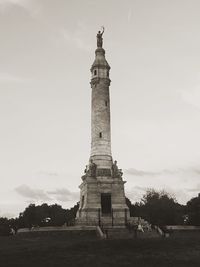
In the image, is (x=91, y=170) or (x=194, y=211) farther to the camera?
(x=194, y=211)

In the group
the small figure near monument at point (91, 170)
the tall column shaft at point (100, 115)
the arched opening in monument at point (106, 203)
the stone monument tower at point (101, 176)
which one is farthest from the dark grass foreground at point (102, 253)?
the tall column shaft at point (100, 115)

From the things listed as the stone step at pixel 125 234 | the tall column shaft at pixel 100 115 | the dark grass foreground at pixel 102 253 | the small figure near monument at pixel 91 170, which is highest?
the tall column shaft at pixel 100 115

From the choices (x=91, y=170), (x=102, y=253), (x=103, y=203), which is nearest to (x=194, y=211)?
(x=103, y=203)

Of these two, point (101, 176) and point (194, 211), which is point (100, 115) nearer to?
point (101, 176)

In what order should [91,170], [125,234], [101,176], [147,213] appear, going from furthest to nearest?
1. [147,213]
2. [91,170]
3. [101,176]
4. [125,234]

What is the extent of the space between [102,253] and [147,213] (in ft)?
161

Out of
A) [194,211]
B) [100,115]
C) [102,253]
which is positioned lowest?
[102,253]

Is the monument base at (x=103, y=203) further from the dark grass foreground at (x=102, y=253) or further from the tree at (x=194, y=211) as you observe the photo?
the tree at (x=194, y=211)

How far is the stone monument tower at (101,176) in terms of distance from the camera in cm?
4819

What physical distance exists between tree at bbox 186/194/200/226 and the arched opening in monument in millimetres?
14349

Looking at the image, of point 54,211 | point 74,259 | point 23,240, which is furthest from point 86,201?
point 54,211

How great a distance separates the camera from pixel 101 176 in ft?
164

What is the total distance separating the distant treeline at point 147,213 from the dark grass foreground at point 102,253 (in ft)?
46.2

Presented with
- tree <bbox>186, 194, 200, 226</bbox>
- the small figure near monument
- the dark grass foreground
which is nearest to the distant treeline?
tree <bbox>186, 194, 200, 226</bbox>
